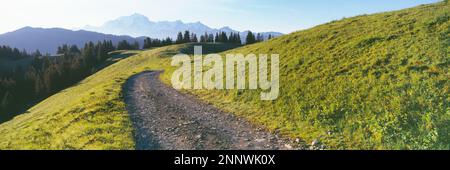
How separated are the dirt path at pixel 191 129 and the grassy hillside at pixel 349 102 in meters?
0.94

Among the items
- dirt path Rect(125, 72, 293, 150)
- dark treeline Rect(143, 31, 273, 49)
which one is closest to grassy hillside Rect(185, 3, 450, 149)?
dirt path Rect(125, 72, 293, 150)

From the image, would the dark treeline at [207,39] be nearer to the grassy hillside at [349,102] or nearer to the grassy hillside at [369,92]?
the grassy hillside at [369,92]

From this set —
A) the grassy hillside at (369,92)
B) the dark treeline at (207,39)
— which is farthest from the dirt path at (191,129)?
the dark treeline at (207,39)

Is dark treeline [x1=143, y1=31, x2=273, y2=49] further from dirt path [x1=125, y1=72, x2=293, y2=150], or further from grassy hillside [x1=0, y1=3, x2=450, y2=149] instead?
dirt path [x1=125, y1=72, x2=293, y2=150]

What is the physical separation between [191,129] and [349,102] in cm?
864

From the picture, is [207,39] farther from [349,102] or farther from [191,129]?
[191,129]

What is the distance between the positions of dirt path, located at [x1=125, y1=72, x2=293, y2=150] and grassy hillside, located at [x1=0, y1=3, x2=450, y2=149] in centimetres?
94

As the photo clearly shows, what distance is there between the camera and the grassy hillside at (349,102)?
15539mm

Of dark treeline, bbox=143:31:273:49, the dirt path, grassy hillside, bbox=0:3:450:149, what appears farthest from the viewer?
dark treeline, bbox=143:31:273:49

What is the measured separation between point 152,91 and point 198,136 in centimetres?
1921

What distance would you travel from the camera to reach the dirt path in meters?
15.9

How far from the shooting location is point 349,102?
1942cm

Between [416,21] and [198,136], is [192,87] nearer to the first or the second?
[198,136]
